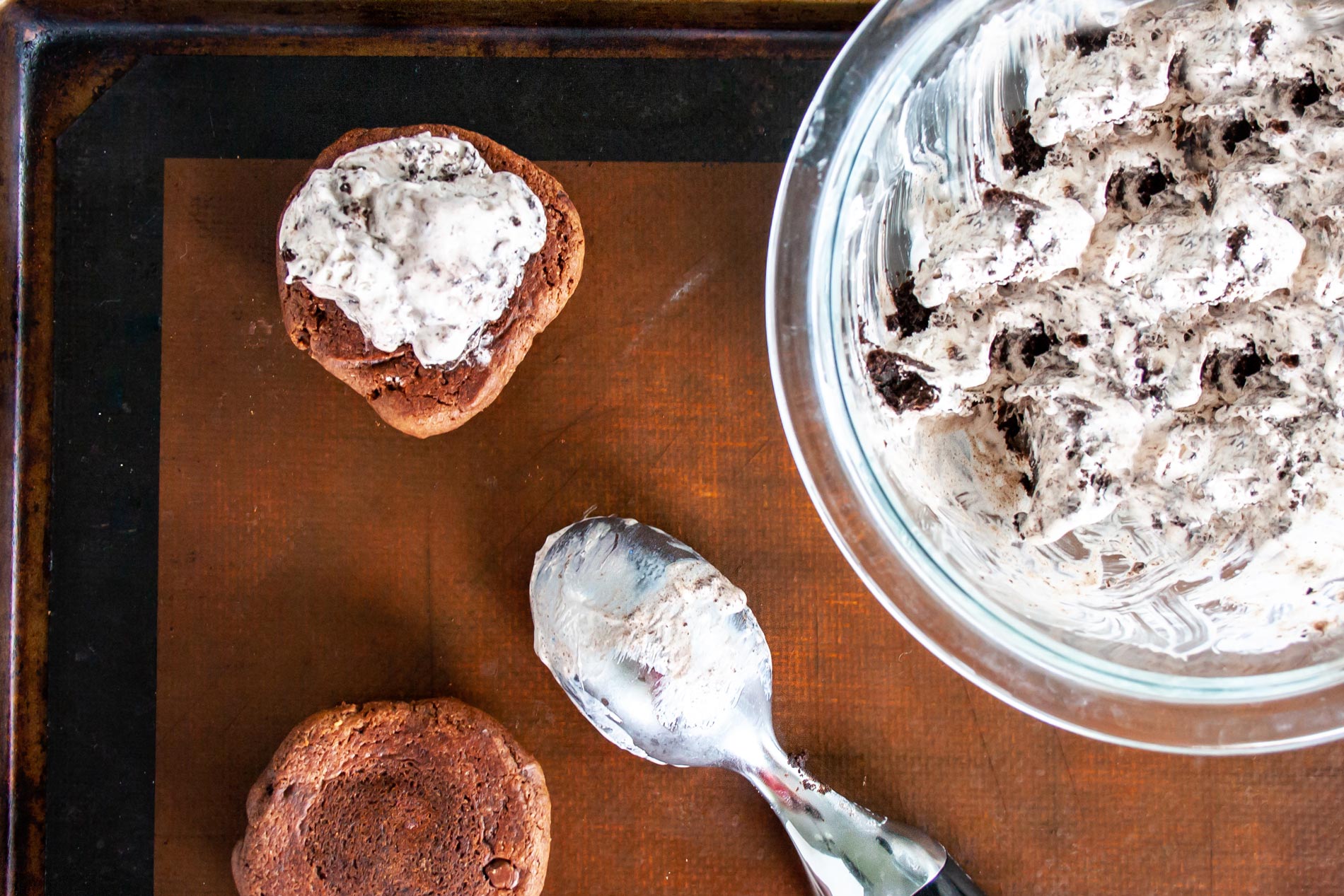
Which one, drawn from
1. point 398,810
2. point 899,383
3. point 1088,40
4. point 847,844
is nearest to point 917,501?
point 899,383

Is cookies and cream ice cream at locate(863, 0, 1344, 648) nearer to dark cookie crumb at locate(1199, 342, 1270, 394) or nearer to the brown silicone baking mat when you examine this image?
dark cookie crumb at locate(1199, 342, 1270, 394)

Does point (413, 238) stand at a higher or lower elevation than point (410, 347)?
higher

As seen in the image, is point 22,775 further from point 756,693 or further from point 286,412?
point 756,693

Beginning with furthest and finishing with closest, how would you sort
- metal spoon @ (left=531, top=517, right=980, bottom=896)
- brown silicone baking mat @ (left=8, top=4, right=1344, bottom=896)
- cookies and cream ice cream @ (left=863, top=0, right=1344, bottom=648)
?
brown silicone baking mat @ (left=8, top=4, right=1344, bottom=896), metal spoon @ (left=531, top=517, right=980, bottom=896), cookies and cream ice cream @ (left=863, top=0, right=1344, bottom=648)

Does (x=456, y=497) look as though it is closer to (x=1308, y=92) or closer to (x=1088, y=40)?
(x=1088, y=40)

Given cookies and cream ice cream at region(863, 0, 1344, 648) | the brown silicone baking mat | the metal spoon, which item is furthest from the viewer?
the brown silicone baking mat

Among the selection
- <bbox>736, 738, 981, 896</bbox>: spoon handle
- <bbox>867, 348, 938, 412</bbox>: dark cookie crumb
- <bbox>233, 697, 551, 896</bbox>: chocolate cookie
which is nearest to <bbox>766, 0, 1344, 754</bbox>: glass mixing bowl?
<bbox>867, 348, 938, 412</bbox>: dark cookie crumb

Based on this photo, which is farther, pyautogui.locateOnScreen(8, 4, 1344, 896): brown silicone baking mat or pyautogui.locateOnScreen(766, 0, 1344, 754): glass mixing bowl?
pyautogui.locateOnScreen(8, 4, 1344, 896): brown silicone baking mat
